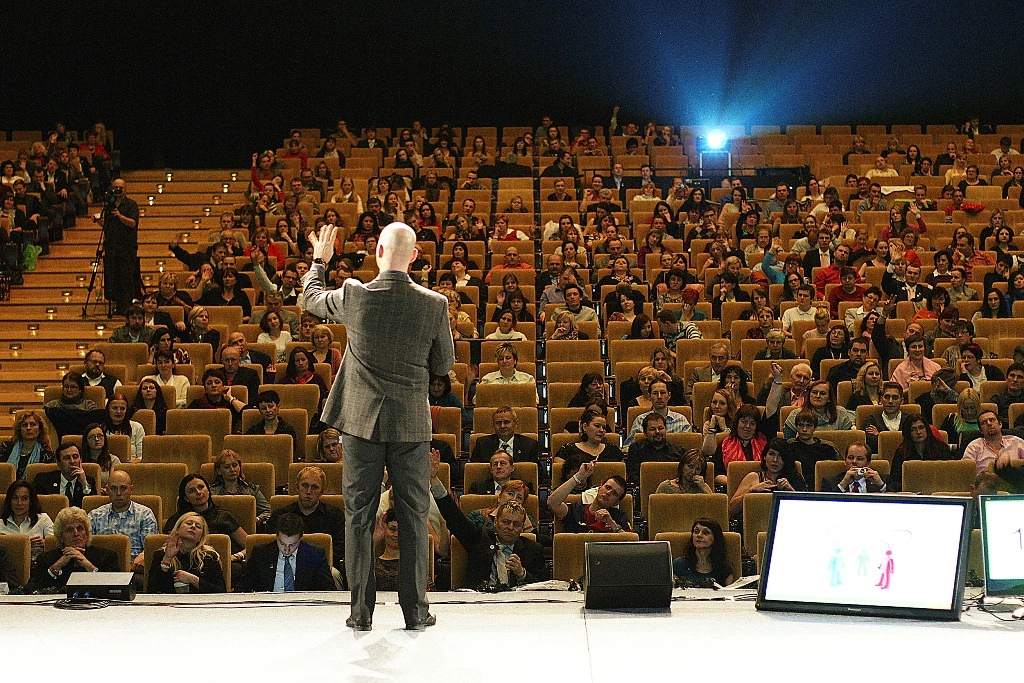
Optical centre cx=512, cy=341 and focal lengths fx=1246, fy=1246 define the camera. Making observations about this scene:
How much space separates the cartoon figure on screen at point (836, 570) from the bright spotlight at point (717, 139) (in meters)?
10.8

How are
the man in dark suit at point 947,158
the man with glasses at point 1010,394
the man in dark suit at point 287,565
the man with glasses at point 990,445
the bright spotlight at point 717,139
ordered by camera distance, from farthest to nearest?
the bright spotlight at point 717,139 < the man in dark suit at point 947,158 < the man with glasses at point 1010,394 < the man with glasses at point 990,445 < the man in dark suit at point 287,565

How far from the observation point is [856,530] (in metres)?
3.73

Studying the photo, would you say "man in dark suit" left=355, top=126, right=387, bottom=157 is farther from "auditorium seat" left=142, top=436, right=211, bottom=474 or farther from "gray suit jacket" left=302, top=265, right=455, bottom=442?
"gray suit jacket" left=302, top=265, right=455, bottom=442

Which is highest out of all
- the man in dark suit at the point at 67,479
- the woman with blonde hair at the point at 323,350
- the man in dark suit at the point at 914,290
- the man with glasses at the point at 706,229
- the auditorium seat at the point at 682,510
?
the man with glasses at the point at 706,229

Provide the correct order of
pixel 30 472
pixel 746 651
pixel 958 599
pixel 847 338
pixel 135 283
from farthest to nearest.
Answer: pixel 135 283 → pixel 847 338 → pixel 30 472 → pixel 958 599 → pixel 746 651

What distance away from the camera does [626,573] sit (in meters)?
3.73

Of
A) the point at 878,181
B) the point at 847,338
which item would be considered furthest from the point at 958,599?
the point at 878,181

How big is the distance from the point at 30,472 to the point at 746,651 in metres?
4.76

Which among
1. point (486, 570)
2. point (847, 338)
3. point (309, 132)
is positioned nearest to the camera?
point (486, 570)

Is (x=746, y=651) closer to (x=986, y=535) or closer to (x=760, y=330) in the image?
(x=986, y=535)

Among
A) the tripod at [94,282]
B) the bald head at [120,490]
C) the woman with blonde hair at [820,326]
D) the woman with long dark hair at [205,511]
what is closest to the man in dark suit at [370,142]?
the tripod at [94,282]

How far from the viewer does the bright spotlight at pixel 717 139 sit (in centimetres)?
1419

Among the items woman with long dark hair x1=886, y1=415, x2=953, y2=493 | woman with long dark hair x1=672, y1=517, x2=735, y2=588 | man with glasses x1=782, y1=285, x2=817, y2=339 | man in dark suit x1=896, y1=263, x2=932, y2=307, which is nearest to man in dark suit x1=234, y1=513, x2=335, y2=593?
woman with long dark hair x1=672, y1=517, x2=735, y2=588

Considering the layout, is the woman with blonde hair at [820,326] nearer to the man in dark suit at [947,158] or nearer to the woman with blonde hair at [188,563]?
the woman with blonde hair at [188,563]
